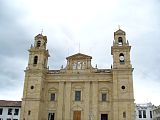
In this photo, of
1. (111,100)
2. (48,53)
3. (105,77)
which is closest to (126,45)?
(105,77)

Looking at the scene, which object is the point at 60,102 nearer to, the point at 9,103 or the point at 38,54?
the point at 38,54

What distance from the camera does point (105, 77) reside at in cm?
3884

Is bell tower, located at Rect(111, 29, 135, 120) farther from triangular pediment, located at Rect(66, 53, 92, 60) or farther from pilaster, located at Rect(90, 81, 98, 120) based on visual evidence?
triangular pediment, located at Rect(66, 53, 92, 60)

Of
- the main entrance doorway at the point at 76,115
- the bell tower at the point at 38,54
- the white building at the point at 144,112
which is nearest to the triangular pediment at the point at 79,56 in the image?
the bell tower at the point at 38,54

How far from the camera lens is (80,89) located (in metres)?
39.2

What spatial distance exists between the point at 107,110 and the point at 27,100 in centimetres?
1286

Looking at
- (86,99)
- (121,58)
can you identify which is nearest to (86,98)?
(86,99)

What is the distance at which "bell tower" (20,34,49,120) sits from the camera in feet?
122

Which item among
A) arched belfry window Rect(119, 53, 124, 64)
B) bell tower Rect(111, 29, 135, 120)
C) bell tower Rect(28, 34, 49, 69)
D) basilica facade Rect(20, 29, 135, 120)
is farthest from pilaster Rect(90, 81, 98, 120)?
bell tower Rect(28, 34, 49, 69)

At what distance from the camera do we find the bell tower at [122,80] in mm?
35469

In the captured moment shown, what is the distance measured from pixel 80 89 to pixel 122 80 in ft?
23.2

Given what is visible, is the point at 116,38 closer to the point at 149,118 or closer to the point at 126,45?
the point at 126,45

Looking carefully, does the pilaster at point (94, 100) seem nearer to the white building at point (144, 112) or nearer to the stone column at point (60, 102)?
the stone column at point (60, 102)

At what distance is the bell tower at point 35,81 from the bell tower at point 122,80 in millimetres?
11739
